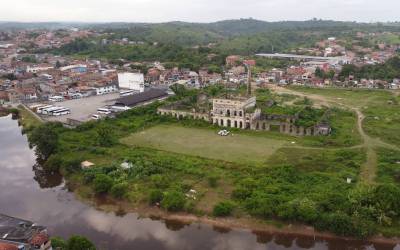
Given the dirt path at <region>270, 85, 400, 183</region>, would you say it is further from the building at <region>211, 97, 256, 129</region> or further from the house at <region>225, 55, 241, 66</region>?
the house at <region>225, 55, 241, 66</region>

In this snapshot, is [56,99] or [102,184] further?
[56,99]

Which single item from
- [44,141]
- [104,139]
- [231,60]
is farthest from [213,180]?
[231,60]

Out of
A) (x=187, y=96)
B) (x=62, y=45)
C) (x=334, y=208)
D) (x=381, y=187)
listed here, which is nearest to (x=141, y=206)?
(x=334, y=208)

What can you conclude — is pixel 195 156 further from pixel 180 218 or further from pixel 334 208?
pixel 334 208

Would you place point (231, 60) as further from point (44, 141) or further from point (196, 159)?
point (44, 141)

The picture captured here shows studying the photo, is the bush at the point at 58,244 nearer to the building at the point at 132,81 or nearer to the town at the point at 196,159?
the town at the point at 196,159

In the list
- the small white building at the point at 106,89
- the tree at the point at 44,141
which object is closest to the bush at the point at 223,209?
the tree at the point at 44,141

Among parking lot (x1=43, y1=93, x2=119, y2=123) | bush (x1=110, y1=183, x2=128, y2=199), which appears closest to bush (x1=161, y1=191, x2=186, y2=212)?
bush (x1=110, y1=183, x2=128, y2=199)
